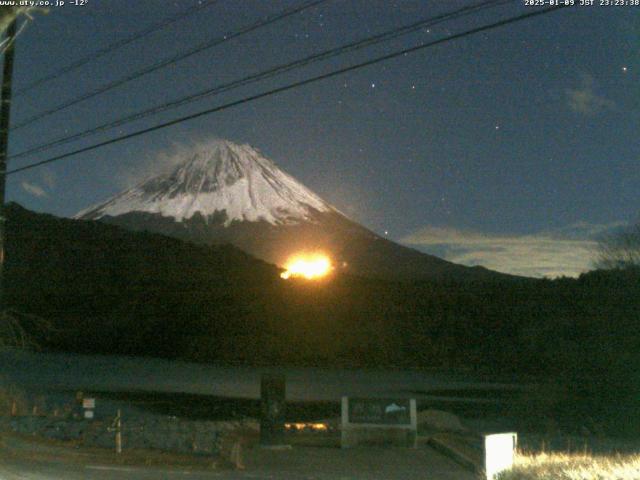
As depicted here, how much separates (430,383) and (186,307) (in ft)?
131

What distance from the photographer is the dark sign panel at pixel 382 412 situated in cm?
1888

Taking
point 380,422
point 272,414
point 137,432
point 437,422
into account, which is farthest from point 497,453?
point 437,422

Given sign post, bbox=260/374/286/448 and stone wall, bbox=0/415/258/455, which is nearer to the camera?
sign post, bbox=260/374/286/448

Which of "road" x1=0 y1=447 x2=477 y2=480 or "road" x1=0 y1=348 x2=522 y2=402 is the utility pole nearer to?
"road" x1=0 y1=447 x2=477 y2=480

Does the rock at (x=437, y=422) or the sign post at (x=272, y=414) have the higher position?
the sign post at (x=272, y=414)

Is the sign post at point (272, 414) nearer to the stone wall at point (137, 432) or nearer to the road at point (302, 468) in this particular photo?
the road at point (302, 468)

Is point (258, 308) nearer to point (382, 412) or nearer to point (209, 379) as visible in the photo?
point (209, 379)

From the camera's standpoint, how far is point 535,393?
4225 cm

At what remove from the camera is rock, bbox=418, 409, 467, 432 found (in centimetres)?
2311

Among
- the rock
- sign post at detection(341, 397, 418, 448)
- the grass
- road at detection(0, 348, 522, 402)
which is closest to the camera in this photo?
the grass

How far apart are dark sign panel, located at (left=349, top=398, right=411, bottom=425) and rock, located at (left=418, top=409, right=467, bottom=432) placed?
3.64 m

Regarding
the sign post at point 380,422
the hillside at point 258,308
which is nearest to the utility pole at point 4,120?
the sign post at point 380,422

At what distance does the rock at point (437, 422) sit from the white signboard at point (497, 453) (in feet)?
31.1

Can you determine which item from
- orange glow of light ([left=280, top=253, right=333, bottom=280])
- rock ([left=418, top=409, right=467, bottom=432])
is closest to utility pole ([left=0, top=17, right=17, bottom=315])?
rock ([left=418, top=409, right=467, bottom=432])
